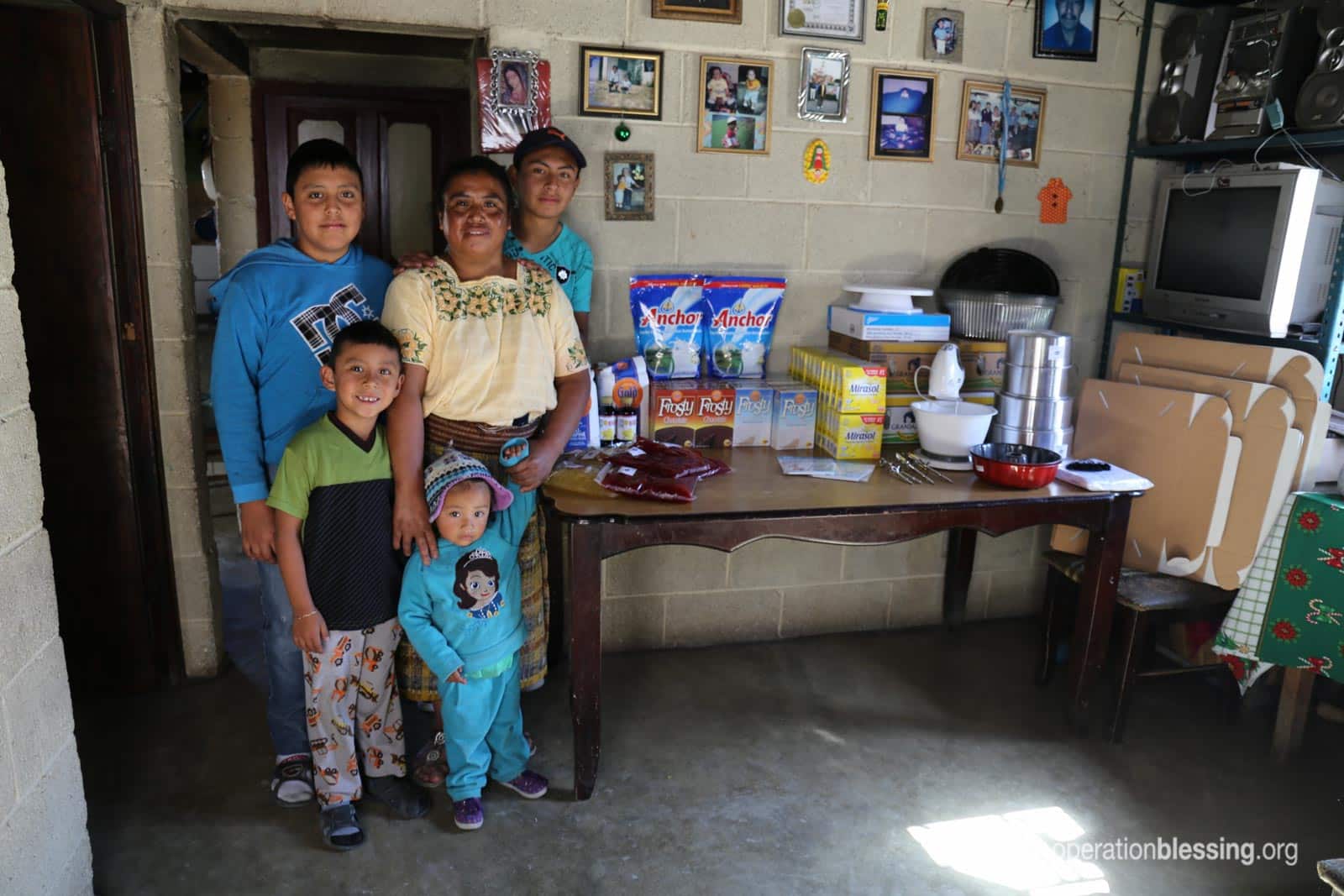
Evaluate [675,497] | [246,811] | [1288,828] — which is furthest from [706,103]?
[1288,828]

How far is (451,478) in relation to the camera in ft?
6.12

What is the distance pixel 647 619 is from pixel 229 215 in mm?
3476

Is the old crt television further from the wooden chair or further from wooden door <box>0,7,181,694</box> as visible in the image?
wooden door <box>0,7,181,694</box>

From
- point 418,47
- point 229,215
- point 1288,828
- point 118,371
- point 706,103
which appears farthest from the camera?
point 229,215

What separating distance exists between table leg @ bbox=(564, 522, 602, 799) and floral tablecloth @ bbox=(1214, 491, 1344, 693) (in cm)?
167

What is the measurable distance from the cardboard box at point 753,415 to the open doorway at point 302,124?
2.77 metres

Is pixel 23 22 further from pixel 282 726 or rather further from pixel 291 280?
pixel 282 726

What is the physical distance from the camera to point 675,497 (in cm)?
205

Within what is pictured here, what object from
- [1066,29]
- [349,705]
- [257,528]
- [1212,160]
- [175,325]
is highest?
[1066,29]

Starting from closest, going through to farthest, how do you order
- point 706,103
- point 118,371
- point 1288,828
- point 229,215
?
point 1288,828 → point 118,371 → point 706,103 → point 229,215

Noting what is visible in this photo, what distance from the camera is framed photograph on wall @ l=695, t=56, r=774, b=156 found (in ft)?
8.64

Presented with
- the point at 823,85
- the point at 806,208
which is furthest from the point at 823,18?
the point at 806,208

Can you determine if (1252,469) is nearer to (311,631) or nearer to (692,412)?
(692,412)

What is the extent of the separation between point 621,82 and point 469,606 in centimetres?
153
